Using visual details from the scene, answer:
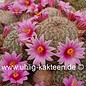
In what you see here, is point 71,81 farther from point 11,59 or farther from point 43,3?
point 43,3

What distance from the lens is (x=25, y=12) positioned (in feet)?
5.22

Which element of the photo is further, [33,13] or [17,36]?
[33,13]

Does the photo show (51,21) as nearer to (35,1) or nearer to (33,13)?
(33,13)

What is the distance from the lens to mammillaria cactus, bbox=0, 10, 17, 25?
5.18 feet

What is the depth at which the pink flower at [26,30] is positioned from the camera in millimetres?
1250

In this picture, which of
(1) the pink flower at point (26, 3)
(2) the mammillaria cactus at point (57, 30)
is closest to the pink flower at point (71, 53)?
(2) the mammillaria cactus at point (57, 30)

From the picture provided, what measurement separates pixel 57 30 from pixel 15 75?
9.9 inches

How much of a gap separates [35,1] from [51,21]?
502 millimetres

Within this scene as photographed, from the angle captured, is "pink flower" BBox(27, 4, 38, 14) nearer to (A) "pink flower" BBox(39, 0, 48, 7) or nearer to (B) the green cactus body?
(A) "pink flower" BBox(39, 0, 48, 7)

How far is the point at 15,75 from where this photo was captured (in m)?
1.24

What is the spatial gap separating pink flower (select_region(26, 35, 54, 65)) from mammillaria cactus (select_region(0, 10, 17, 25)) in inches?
16.4

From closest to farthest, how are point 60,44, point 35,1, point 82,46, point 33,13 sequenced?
point 60,44, point 82,46, point 33,13, point 35,1

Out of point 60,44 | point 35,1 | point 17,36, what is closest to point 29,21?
point 17,36

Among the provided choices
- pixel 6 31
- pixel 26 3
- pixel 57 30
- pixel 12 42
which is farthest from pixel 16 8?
pixel 57 30
